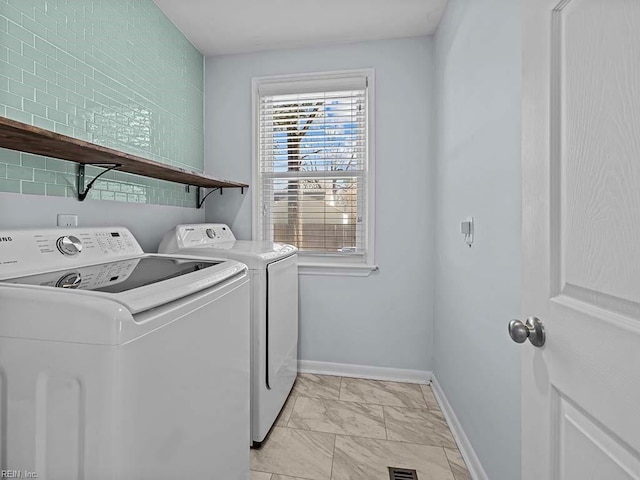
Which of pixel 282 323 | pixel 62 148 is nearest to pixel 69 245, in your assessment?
pixel 62 148

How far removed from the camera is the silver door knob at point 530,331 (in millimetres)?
756

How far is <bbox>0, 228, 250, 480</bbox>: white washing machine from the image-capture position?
0.67 meters

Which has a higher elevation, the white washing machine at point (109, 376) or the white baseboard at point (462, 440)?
the white washing machine at point (109, 376)

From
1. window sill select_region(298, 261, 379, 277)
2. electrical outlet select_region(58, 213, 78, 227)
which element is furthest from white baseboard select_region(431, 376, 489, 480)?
electrical outlet select_region(58, 213, 78, 227)

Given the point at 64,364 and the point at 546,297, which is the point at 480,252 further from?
the point at 64,364

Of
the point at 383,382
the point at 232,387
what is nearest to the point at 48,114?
the point at 232,387

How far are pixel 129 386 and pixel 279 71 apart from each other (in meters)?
2.47

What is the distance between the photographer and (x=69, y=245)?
4.20 feet

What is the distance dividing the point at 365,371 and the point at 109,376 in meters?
2.13

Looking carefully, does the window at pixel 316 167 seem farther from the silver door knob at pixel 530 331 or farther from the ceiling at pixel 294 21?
the silver door knob at pixel 530 331

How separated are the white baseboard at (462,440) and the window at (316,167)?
3.20ft

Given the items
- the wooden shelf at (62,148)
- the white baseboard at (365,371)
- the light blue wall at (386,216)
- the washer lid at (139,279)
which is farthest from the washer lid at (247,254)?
the white baseboard at (365,371)

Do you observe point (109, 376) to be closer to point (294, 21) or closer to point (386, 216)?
point (386, 216)

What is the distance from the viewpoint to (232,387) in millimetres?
1165
